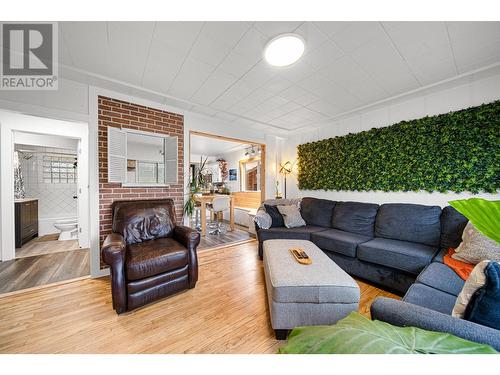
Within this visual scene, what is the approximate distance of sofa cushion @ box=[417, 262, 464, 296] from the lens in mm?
1275

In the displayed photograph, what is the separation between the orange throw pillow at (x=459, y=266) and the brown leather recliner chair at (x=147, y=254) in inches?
91.6

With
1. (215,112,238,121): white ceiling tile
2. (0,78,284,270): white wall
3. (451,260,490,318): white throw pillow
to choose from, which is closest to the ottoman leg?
(451,260,490,318): white throw pillow

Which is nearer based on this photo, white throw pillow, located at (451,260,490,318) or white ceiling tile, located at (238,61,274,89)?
white throw pillow, located at (451,260,490,318)

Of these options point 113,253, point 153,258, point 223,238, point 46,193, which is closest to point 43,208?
point 46,193

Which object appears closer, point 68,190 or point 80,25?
point 80,25

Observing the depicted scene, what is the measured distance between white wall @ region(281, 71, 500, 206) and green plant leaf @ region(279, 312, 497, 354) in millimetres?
→ 2561

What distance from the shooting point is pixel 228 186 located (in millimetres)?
6453

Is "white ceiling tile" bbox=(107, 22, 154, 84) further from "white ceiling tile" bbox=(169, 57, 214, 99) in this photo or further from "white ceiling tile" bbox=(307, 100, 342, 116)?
"white ceiling tile" bbox=(307, 100, 342, 116)

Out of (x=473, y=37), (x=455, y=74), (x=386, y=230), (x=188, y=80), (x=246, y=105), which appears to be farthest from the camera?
(x=246, y=105)

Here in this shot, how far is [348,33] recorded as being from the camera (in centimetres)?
144

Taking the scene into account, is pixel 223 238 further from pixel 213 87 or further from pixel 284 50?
pixel 284 50
